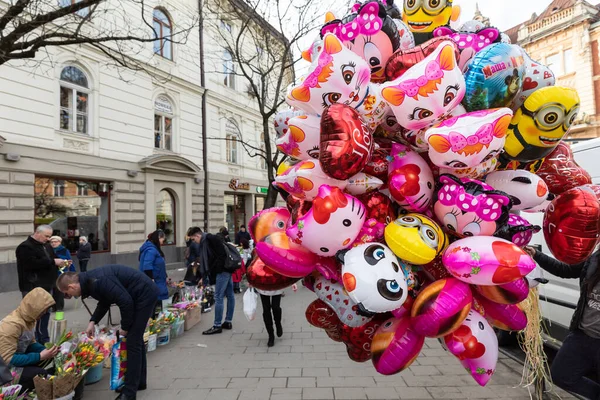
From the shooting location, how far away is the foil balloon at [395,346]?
1817 millimetres

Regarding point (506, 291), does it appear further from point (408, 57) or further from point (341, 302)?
point (408, 57)

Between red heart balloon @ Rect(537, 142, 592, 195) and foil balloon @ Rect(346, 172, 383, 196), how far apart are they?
1.05 metres

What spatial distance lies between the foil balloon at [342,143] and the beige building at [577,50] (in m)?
23.0

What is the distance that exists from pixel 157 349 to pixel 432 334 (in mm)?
4758

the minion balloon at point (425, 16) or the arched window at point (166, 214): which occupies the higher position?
the minion balloon at point (425, 16)

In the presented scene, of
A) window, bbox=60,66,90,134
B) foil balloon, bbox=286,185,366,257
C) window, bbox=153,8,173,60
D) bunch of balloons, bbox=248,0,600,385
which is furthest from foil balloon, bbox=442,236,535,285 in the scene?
window, bbox=153,8,173,60

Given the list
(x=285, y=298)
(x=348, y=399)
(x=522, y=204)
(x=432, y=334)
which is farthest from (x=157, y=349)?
(x=522, y=204)

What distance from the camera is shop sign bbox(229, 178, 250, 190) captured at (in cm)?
1770

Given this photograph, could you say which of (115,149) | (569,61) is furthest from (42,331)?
(569,61)

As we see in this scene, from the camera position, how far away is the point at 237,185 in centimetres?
1845

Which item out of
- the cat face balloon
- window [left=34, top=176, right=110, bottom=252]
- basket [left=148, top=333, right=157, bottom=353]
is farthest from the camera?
window [left=34, top=176, right=110, bottom=252]

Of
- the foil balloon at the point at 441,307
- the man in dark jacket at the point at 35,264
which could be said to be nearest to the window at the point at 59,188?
the man in dark jacket at the point at 35,264

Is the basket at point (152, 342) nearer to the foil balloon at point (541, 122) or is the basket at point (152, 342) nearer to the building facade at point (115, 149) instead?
the foil balloon at point (541, 122)

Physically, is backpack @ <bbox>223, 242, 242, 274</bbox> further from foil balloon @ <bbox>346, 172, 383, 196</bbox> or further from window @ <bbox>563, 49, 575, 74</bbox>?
window @ <bbox>563, 49, 575, 74</bbox>
